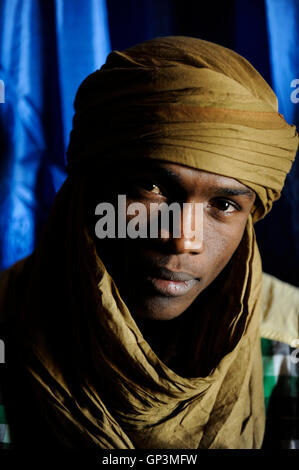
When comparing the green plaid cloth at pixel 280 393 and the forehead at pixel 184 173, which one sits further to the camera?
the green plaid cloth at pixel 280 393

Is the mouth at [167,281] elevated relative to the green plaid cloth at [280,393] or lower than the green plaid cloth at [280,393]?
elevated

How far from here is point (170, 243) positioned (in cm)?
83

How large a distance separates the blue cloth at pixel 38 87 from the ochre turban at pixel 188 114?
413 millimetres

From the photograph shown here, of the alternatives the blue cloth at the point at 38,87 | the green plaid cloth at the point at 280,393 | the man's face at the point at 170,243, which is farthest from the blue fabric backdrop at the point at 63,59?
the man's face at the point at 170,243

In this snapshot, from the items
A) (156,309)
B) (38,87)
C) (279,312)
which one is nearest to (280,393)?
(279,312)

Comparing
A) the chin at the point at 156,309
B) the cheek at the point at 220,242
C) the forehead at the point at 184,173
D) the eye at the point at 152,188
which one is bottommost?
the chin at the point at 156,309

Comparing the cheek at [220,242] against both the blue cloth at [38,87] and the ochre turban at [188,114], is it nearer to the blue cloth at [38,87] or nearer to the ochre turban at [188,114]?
the ochre turban at [188,114]

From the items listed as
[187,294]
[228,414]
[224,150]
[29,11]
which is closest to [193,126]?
[224,150]

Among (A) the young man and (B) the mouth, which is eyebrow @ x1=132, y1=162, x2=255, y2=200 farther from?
(B) the mouth

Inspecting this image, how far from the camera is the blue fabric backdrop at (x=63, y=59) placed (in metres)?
1.28

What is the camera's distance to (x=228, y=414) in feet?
3.30

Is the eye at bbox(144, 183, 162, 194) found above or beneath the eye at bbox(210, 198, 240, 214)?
above

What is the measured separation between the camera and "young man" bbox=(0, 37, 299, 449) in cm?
83

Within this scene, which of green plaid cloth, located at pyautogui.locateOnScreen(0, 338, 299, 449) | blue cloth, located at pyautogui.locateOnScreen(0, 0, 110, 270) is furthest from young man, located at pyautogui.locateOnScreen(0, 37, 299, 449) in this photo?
blue cloth, located at pyautogui.locateOnScreen(0, 0, 110, 270)
